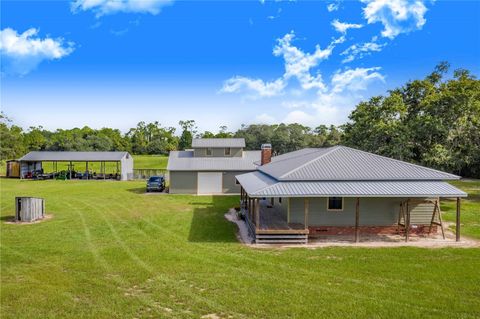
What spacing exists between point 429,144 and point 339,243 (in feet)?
60.9

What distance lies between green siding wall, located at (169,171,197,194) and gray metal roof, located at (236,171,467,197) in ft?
56.8

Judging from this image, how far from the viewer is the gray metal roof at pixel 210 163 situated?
1315 inches

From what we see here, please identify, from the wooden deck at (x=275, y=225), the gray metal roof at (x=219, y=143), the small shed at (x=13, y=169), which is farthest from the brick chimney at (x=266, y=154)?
the small shed at (x=13, y=169)

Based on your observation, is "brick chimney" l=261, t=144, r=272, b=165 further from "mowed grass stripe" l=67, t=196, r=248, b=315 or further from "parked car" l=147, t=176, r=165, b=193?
"mowed grass stripe" l=67, t=196, r=248, b=315

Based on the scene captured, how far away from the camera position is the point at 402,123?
98.9 feet

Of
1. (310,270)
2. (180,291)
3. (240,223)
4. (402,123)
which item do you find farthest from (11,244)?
(402,123)

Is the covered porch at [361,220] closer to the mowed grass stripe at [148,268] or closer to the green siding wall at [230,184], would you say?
the mowed grass stripe at [148,268]

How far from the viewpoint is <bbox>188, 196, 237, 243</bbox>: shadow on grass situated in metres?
16.2

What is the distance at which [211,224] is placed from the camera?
63.0 ft

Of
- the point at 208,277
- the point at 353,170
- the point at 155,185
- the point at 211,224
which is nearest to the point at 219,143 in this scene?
the point at 155,185

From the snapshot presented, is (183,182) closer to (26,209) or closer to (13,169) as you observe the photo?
(26,209)

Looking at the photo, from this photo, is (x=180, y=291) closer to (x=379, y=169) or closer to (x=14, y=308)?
(x=14, y=308)

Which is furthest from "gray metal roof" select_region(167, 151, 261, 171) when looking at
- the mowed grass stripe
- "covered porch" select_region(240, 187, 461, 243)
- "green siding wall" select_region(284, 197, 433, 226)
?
"green siding wall" select_region(284, 197, 433, 226)

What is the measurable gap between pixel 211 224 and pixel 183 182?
47.9ft
